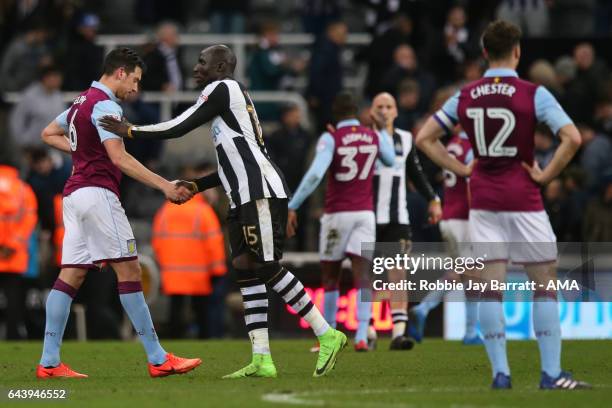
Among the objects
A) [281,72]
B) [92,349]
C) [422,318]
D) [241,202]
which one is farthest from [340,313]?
[241,202]

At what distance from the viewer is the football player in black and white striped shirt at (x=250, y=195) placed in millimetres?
11430

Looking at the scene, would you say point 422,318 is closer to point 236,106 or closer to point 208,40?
point 236,106

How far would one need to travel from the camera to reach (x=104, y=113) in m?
11.6

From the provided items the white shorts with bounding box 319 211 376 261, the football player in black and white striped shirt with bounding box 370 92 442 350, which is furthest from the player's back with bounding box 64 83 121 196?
the football player in black and white striped shirt with bounding box 370 92 442 350

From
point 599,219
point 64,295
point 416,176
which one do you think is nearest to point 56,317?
point 64,295

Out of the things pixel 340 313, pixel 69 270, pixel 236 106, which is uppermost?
pixel 236 106

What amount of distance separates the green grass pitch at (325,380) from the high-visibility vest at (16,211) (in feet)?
9.96

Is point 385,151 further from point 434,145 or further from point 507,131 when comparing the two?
point 507,131

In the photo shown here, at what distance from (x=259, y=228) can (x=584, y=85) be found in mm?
11585

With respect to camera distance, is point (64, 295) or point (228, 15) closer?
point (64, 295)

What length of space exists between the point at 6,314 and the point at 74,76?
6133 millimetres

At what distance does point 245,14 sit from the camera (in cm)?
2558

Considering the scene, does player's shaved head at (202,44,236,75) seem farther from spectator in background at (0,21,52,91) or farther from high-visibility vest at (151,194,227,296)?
spectator in background at (0,21,52,91)

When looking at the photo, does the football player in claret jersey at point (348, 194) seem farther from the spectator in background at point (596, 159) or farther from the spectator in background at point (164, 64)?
the spectator in background at point (164, 64)
